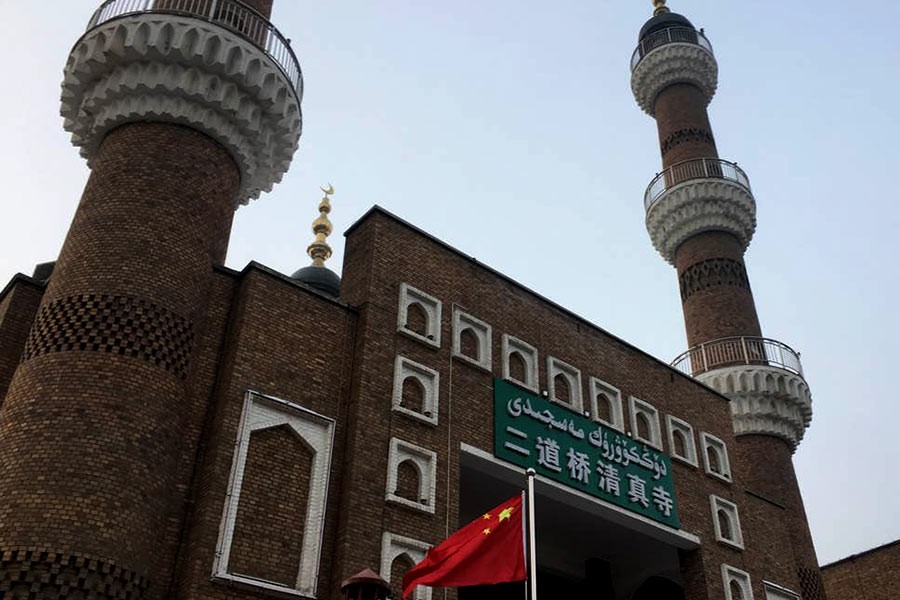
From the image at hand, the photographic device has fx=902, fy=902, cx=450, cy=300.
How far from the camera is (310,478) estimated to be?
1225 cm

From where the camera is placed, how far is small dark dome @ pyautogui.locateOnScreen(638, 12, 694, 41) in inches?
1292

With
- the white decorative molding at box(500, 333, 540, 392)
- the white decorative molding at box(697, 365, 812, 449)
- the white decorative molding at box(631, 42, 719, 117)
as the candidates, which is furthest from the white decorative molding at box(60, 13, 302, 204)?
the white decorative molding at box(631, 42, 719, 117)

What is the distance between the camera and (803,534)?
74.0 feet

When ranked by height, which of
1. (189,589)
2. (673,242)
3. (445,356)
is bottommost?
(189,589)

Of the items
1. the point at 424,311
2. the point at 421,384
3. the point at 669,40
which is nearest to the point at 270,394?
the point at 421,384

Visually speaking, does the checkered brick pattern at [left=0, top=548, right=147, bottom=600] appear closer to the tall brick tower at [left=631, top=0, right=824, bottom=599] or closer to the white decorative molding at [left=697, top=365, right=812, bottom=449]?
the tall brick tower at [left=631, top=0, right=824, bottom=599]

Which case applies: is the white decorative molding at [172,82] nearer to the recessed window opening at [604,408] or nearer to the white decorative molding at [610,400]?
the white decorative molding at [610,400]

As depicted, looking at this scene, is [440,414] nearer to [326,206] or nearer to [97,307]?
[97,307]

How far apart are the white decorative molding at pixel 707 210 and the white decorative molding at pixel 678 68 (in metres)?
5.69

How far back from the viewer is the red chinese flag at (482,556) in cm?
977

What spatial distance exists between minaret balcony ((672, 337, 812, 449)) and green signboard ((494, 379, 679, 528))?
7.27m

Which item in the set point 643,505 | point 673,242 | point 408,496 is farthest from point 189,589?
point 673,242

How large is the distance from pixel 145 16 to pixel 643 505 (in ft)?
38.9

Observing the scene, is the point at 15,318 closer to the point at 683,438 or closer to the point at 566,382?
the point at 566,382
